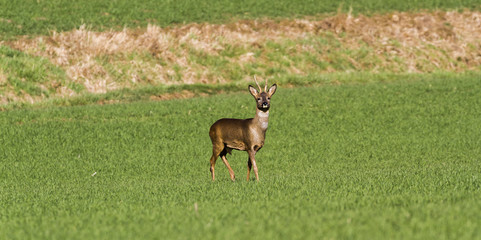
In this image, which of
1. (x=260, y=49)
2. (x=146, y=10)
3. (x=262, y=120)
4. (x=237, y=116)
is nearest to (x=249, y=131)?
(x=262, y=120)

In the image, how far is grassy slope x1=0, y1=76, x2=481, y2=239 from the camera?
7.83 m

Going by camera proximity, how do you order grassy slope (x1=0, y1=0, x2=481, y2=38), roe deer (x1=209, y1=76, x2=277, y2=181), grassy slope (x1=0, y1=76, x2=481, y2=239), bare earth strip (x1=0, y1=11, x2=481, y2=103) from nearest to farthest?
1. grassy slope (x1=0, y1=76, x2=481, y2=239)
2. roe deer (x1=209, y1=76, x2=277, y2=181)
3. bare earth strip (x1=0, y1=11, x2=481, y2=103)
4. grassy slope (x1=0, y1=0, x2=481, y2=38)

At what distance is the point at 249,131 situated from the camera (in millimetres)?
12328

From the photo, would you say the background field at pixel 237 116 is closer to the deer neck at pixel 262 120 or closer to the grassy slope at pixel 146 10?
the grassy slope at pixel 146 10

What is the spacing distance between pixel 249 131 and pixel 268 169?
6096mm

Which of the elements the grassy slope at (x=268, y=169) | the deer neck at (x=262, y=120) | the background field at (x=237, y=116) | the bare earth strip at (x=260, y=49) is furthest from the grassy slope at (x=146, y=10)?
the deer neck at (x=262, y=120)

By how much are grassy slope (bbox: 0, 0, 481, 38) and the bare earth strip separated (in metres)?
1.94

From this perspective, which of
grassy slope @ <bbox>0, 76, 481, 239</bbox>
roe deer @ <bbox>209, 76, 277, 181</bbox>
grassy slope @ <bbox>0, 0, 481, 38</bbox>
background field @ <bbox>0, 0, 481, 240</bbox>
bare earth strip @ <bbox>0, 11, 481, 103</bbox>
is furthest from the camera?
grassy slope @ <bbox>0, 0, 481, 38</bbox>

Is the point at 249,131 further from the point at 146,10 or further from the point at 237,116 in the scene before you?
the point at 146,10

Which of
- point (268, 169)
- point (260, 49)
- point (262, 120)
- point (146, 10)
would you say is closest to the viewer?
point (262, 120)

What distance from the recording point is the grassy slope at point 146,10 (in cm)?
3800

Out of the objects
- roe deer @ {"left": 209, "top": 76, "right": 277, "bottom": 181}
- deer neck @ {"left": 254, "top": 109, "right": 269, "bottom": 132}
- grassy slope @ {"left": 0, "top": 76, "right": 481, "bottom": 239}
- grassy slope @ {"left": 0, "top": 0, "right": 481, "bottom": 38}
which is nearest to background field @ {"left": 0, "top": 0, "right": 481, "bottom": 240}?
grassy slope @ {"left": 0, "top": 76, "right": 481, "bottom": 239}

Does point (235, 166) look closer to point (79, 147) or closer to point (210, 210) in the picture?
point (79, 147)

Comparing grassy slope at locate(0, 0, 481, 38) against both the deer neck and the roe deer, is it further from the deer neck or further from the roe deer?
the deer neck
